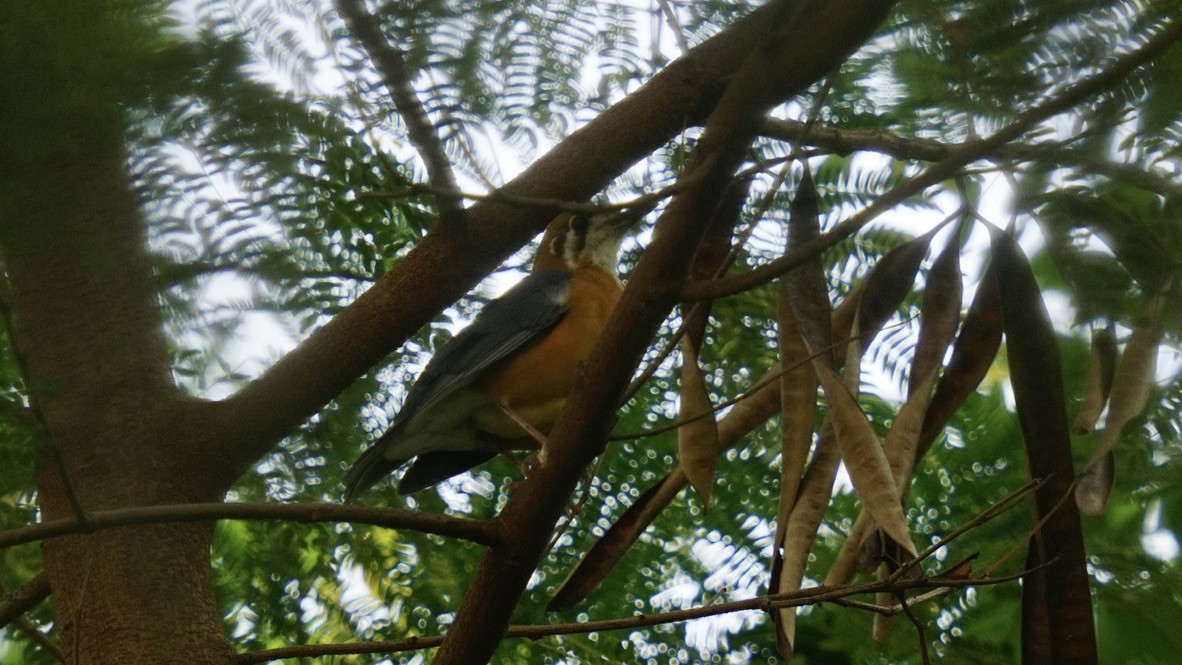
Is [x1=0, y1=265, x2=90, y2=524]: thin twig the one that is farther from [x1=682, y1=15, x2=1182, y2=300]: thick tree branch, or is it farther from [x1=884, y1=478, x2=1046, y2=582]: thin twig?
[x1=884, y1=478, x2=1046, y2=582]: thin twig

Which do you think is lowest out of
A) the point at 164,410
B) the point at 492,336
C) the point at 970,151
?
the point at 164,410

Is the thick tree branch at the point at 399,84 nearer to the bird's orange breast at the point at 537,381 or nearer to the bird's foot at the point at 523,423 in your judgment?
the bird's foot at the point at 523,423

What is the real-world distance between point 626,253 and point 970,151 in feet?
10.5

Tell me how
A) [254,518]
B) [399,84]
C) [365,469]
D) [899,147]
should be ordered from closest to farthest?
[399,84], [254,518], [899,147], [365,469]

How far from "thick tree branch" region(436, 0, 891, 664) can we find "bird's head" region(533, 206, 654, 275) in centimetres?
256

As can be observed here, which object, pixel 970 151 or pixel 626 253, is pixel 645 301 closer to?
pixel 970 151

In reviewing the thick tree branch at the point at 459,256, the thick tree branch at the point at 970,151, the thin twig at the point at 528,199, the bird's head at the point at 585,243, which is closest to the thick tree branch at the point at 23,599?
the thick tree branch at the point at 459,256

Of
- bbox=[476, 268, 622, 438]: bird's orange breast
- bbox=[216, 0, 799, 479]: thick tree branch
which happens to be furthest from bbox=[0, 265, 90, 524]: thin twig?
bbox=[476, 268, 622, 438]: bird's orange breast

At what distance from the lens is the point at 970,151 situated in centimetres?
202

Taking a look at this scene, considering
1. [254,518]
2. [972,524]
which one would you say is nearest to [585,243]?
[972,524]

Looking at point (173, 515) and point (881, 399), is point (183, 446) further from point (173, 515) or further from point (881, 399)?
point (881, 399)

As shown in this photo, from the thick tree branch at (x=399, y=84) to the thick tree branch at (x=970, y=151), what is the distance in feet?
1.93

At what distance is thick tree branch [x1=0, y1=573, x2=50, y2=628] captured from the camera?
10.1 ft

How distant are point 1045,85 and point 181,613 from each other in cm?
236
